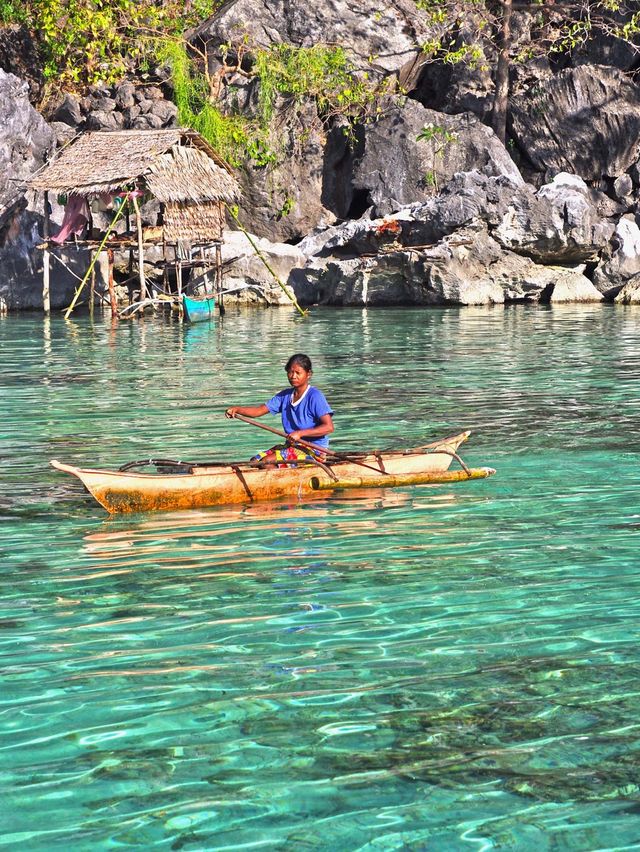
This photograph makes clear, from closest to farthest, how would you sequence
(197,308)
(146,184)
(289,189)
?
Answer: (146,184) < (197,308) < (289,189)

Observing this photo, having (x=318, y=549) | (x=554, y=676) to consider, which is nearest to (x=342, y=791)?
(x=554, y=676)

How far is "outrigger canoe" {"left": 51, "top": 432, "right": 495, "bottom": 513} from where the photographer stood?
6.86 metres

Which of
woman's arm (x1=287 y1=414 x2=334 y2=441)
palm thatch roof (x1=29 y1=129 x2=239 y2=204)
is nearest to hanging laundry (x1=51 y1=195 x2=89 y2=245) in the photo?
palm thatch roof (x1=29 y1=129 x2=239 y2=204)

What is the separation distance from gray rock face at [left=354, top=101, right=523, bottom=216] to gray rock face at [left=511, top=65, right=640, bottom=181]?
169cm

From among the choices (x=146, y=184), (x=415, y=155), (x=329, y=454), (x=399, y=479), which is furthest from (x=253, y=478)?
(x=415, y=155)

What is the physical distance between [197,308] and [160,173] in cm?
302

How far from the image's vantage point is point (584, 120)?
31078 millimetres

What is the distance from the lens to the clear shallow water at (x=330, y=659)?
3.29 metres

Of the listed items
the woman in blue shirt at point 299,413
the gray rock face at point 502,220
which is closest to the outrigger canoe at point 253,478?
the woman in blue shirt at point 299,413

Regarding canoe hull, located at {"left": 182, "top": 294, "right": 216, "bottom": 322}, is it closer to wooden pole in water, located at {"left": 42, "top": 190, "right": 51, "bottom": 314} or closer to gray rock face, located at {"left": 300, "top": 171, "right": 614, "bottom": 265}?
wooden pole in water, located at {"left": 42, "top": 190, "right": 51, "bottom": 314}

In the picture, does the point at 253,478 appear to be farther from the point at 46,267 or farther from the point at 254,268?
the point at 254,268

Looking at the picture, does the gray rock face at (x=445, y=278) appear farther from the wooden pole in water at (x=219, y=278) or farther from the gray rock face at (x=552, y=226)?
the wooden pole in water at (x=219, y=278)

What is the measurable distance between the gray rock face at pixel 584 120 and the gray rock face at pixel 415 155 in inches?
66.6

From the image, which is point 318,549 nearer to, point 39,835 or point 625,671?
point 625,671
